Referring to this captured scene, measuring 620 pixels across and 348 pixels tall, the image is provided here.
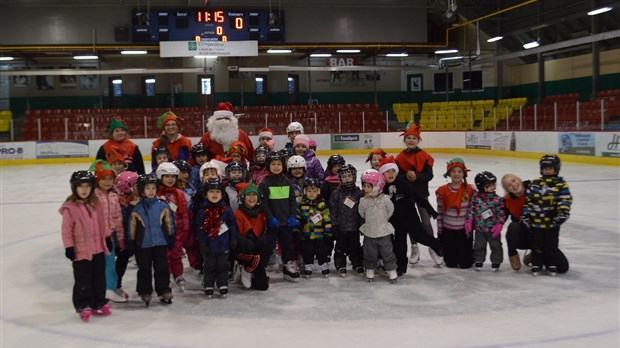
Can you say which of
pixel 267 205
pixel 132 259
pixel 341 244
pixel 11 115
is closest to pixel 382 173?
pixel 341 244

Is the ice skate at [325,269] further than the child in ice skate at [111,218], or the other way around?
the ice skate at [325,269]

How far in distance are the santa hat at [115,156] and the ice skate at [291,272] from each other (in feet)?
6.92

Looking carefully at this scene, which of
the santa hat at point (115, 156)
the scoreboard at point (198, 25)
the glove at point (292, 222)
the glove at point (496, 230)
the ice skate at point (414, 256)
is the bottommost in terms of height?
the ice skate at point (414, 256)

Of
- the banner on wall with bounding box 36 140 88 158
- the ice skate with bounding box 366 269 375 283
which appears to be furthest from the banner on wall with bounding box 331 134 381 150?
the ice skate with bounding box 366 269 375 283

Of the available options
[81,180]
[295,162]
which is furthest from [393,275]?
[81,180]

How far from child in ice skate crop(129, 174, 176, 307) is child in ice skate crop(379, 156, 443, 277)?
2301 millimetres

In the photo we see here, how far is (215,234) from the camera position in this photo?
5.62 meters

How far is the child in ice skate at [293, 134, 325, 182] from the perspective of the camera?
7.13 m

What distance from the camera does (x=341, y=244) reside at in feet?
21.2

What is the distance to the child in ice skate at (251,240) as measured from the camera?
231 inches

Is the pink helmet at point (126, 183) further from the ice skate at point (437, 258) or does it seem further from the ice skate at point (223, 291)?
the ice skate at point (437, 258)

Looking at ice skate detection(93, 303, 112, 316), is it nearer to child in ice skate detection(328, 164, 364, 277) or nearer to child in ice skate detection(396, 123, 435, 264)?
child in ice skate detection(328, 164, 364, 277)

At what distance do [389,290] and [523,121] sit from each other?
18644 millimetres

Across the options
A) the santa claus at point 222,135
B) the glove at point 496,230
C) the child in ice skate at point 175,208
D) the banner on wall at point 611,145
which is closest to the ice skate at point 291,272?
the child in ice skate at point 175,208
